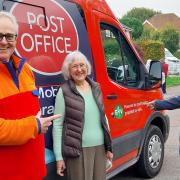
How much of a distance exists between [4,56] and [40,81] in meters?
0.87

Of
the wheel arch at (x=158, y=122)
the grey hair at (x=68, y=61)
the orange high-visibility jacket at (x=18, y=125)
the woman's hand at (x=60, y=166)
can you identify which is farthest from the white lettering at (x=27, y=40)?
the wheel arch at (x=158, y=122)

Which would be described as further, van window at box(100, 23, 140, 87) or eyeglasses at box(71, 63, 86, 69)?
van window at box(100, 23, 140, 87)

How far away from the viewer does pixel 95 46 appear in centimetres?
389

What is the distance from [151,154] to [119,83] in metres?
1.32

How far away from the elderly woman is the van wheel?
1744mm

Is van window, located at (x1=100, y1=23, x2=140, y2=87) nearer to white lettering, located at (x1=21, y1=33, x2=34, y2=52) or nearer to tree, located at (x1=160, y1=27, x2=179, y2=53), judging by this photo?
white lettering, located at (x1=21, y1=33, x2=34, y2=52)

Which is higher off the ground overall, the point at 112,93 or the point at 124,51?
the point at 124,51

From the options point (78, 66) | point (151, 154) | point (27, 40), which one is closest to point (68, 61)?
point (78, 66)

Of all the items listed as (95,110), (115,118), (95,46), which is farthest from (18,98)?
(115,118)

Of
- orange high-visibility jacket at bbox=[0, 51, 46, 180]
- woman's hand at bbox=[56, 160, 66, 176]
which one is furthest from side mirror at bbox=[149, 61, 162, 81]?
orange high-visibility jacket at bbox=[0, 51, 46, 180]

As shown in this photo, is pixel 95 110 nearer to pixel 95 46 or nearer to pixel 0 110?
pixel 95 46

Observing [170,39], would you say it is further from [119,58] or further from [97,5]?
[97,5]

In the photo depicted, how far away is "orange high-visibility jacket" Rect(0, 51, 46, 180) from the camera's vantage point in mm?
2170

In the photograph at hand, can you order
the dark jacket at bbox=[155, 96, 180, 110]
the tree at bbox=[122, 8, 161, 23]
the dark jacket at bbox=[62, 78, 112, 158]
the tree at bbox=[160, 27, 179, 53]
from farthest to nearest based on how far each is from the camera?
the tree at bbox=[122, 8, 161, 23]
the tree at bbox=[160, 27, 179, 53]
the dark jacket at bbox=[155, 96, 180, 110]
the dark jacket at bbox=[62, 78, 112, 158]
